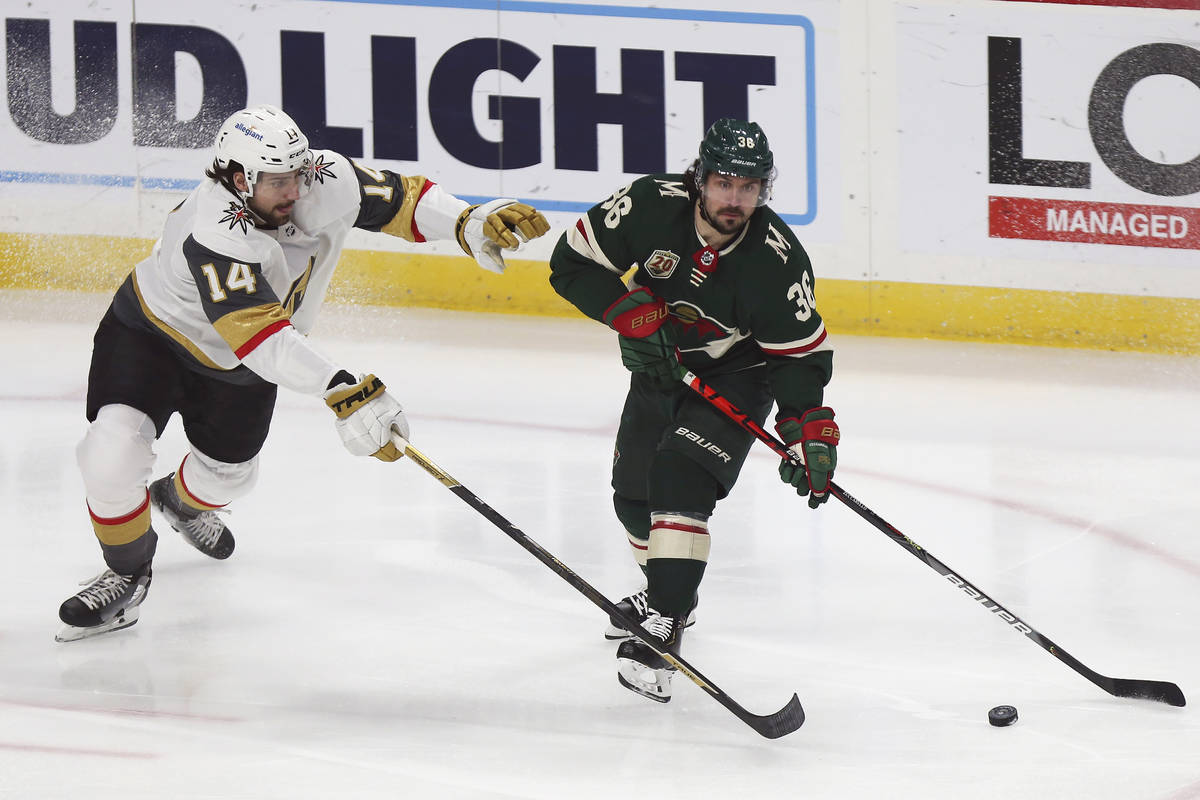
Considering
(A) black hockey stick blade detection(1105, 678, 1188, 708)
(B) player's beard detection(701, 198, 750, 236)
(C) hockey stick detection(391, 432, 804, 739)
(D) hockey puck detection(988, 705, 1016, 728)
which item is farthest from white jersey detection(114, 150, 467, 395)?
(A) black hockey stick blade detection(1105, 678, 1188, 708)

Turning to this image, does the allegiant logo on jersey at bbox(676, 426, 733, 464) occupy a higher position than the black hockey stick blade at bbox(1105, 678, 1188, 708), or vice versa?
the allegiant logo on jersey at bbox(676, 426, 733, 464)

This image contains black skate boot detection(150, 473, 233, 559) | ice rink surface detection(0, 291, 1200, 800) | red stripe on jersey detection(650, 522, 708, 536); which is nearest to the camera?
ice rink surface detection(0, 291, 1200, 800)

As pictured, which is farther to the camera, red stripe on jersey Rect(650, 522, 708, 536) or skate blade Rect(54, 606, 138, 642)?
skate blade Rect(54, 606, 138, 642)

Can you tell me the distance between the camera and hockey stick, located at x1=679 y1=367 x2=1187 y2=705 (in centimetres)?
311

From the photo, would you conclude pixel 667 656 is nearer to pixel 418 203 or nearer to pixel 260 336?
pixel 260 336

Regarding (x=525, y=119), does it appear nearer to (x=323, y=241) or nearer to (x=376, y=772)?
(x=323, y=241)

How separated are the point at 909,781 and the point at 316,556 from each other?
68.5 inches

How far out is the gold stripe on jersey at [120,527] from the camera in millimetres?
3432

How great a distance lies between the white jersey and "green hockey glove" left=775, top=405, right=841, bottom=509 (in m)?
0.88

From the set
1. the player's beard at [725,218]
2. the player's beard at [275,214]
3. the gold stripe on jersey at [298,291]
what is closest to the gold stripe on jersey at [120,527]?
the gold stripe on jersey at [298,291]

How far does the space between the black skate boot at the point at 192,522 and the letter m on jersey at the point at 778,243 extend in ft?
5.15

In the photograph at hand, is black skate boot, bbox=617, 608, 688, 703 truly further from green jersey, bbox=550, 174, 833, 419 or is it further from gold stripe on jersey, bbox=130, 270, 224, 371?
gold stripe on jersey, bbox=130, 270, 224, 371

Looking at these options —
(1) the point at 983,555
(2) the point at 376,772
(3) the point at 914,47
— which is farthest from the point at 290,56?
(2) the point at 376,772

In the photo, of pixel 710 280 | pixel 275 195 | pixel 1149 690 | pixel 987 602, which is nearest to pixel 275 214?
pixel 275 195
